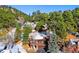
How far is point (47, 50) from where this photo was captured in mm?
2172

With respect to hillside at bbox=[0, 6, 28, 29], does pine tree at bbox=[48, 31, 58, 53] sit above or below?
below

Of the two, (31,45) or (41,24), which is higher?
(41,24)

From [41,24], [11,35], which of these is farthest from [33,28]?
[11,35]

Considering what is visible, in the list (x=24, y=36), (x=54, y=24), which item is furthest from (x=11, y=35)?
(x=54, y=24)

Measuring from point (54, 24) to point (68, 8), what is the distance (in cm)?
23

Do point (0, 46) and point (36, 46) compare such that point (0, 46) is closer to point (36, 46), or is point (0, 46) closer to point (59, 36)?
point (36, 46)

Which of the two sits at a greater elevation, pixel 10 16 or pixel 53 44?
pixel 10 16

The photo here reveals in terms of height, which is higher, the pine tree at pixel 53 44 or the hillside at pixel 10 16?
the hillside at pixel 10 16
